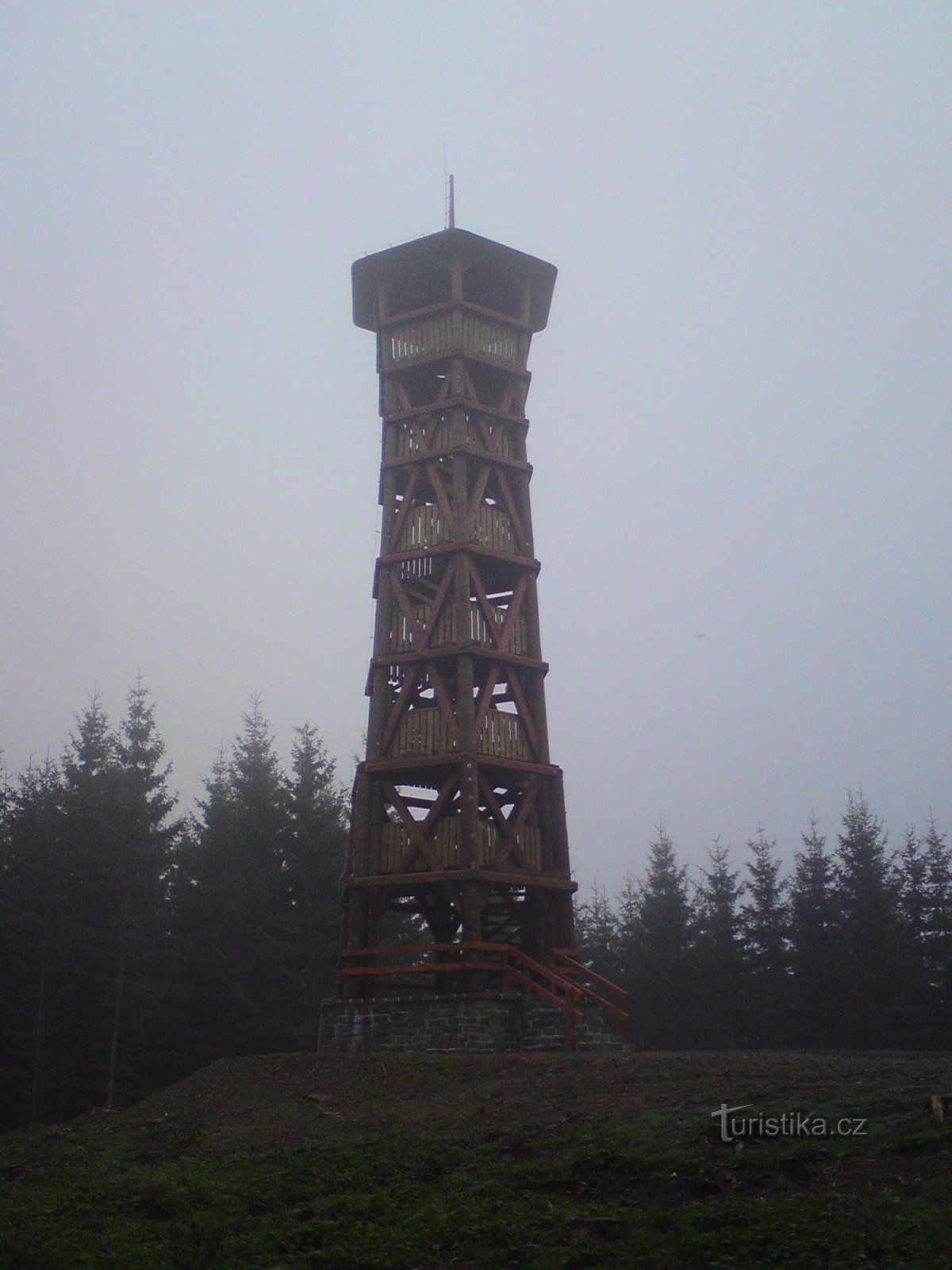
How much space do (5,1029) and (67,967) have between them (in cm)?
222

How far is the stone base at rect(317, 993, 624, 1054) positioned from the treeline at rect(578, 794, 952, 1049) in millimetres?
18566

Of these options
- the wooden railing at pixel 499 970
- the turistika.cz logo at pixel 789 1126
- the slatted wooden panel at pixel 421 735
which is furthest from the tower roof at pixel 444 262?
the turistika.cz logo at pixel 789 1126

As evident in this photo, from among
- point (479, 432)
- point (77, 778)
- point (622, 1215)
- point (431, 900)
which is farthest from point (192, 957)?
point (622, 1215)

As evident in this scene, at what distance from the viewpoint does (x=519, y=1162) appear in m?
9.66

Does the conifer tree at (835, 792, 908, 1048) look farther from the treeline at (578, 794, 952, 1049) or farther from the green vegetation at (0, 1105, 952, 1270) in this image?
the green vegetation at (0, 1105, 952, 1270)

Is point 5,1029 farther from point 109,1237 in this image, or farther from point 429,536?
point 109,1237

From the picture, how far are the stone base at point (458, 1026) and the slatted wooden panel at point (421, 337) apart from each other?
14.5m

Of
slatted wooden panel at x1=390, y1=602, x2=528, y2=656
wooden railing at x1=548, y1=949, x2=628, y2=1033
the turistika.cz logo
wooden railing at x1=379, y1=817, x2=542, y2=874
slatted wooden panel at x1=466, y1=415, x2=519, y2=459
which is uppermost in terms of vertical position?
slatted wooden panel at x1=466, y1=415, x2=519, y2=459

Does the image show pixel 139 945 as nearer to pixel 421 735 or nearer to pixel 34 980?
pixel 34 980

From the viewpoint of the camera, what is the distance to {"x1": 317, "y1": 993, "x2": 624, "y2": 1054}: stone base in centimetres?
1836

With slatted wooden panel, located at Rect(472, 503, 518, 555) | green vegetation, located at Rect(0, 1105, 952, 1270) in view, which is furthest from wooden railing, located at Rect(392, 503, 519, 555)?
green vegetation, located at Rect(0, 1105, 952, 1270)

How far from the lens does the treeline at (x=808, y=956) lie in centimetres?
3459

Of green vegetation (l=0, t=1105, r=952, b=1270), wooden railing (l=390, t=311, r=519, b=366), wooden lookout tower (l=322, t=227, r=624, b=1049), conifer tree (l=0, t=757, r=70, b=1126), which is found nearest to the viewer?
green vegetation (l=0, t=1105, r=952, b=1270)

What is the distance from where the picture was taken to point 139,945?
31.5m
